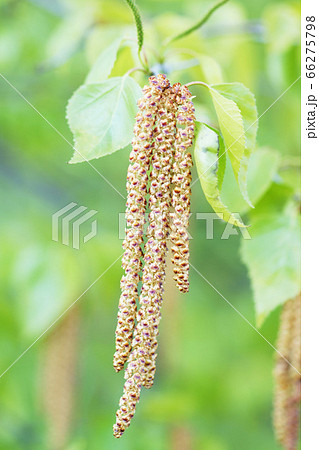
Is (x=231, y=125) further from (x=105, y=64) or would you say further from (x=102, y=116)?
(x=105, y=64)

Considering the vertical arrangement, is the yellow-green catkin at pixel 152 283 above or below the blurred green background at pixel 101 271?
above

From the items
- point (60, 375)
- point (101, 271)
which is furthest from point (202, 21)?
point (60, 375)

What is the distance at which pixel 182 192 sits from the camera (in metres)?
0.70

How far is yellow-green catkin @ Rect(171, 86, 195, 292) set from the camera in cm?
68

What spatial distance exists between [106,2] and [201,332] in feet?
4.56

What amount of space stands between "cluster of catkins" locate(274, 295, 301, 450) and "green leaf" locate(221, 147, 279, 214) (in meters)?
0.20

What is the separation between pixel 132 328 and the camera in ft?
2.25

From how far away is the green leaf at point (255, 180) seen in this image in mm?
1081

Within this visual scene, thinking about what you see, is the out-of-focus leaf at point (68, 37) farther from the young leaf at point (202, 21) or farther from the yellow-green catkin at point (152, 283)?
the yellow-green catkin at point (152, 283)

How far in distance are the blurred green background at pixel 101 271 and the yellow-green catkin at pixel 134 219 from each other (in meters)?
0.49

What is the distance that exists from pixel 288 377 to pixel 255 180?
36 cm

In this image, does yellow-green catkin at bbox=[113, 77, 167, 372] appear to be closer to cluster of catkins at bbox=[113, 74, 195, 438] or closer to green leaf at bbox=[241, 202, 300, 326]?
cluster of catkins at bbox=[113, 74, 195, 438]

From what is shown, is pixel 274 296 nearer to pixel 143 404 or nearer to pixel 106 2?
pixel 106 2

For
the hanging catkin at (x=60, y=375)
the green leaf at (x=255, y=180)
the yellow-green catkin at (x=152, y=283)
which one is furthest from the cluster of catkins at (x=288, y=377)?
the hanging catkin at (x=60, y=375)
